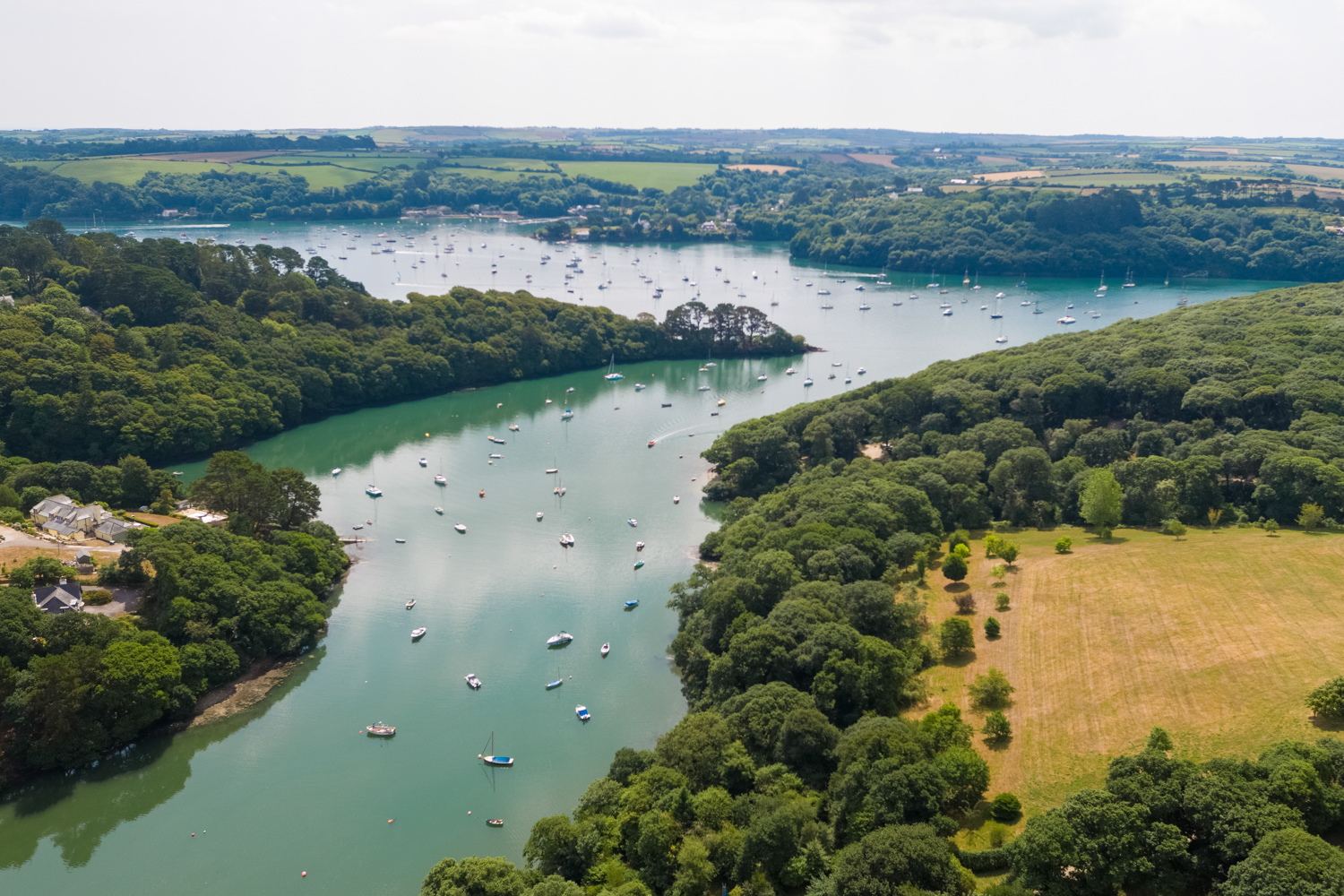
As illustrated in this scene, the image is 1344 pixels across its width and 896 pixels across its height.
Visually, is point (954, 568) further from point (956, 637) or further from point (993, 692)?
point (993, 692)

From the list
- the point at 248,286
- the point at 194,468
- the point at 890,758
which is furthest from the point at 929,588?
the point at 248,286

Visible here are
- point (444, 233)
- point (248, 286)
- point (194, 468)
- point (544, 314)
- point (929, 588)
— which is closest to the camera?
point (929, 588)

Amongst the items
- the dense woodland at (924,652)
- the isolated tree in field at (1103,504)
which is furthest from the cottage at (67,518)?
the isolated tree in field at (1103,504)

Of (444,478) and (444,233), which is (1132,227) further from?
(444,478)

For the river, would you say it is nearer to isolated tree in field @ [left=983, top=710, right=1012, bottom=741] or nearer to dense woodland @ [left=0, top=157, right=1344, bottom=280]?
isolated tree in field @ [left=983, top=710, right=1012, bottom=741]

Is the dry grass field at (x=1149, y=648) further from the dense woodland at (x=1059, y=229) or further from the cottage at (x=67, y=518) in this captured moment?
the dense woodland at (x=1059, y=229)
